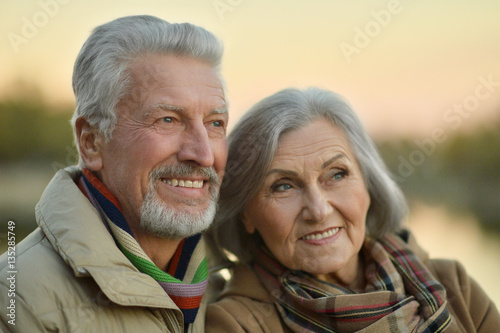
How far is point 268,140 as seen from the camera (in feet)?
9.55

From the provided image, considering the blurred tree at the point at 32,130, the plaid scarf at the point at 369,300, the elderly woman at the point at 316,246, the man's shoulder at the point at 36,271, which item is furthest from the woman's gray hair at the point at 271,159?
the blurred tree at the point at 32,130

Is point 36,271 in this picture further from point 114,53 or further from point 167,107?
point 114,53

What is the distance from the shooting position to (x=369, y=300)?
9.30 feet

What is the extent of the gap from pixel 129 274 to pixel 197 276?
50cm

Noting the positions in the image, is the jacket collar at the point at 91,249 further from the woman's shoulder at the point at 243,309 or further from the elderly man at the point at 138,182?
the woman's shoulder at the point at 243,309

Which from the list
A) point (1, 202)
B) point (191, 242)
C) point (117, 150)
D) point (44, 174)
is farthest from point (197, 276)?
point (44, 174)

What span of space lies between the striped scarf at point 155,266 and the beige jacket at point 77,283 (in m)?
0.09

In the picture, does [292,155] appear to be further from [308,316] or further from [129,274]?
[129,274]

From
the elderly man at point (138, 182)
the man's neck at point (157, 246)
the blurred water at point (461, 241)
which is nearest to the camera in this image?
the elderly man at point (138, 182)

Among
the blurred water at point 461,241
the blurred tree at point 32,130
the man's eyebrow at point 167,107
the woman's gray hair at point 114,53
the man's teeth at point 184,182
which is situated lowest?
the blurred water at point 461,241

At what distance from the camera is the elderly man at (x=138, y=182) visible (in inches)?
91.3

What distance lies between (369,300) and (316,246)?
1.33ft

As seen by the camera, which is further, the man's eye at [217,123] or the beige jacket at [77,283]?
the man's eye at [217,123]

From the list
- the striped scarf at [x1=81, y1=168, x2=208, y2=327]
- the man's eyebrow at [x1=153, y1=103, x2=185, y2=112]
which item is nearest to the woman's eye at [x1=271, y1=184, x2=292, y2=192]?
the striped scarf at [x1=81, y1=168, x2=208, y2=327]
